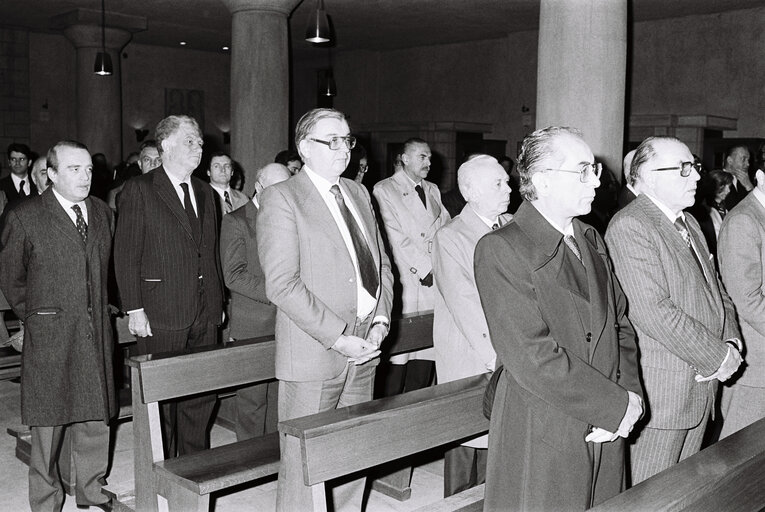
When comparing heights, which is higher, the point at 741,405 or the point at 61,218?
the point at 61,218

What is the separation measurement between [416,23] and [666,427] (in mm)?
11688

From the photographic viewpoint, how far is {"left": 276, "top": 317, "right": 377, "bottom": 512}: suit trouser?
289 centimetres

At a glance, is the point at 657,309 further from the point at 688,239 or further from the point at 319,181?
the point at 319,181

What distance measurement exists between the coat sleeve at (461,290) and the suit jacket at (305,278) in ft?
1.78

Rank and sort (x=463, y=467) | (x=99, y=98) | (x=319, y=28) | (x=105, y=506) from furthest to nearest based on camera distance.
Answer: (x=99, y=98)
(x=319, y=28)
(x=105, y=506)
(x=463, y=467)

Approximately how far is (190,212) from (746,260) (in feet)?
8.64

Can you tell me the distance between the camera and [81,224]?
11.3ft

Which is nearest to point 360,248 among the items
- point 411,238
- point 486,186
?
point 486,186

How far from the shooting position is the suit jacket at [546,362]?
82.1 inches


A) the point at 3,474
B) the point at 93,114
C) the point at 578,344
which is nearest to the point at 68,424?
the point at 3,474

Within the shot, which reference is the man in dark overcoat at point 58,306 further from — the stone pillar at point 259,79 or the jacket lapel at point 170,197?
the stone pillar at point 259,79

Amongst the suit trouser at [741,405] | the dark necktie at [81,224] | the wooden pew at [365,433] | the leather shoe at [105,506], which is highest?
the dark necktie at [81,224]

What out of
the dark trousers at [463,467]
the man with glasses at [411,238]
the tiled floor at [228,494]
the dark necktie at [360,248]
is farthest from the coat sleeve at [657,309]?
the man with glasses at [411,238]

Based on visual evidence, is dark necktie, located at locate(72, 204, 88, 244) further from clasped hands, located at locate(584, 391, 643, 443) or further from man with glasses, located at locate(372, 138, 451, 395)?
clasped hands, located at locate(584, 391, 643, 443)
